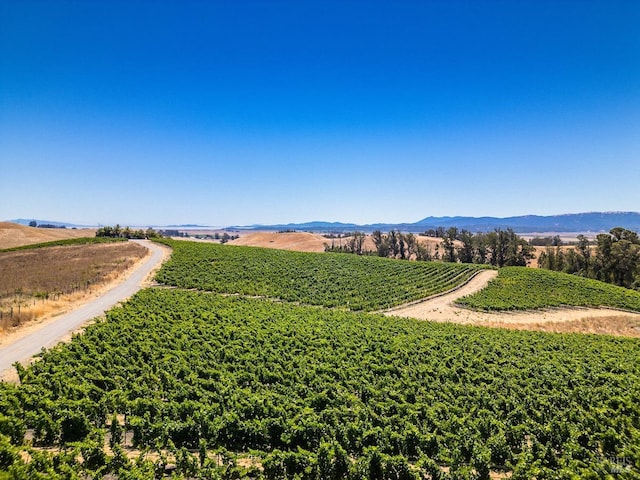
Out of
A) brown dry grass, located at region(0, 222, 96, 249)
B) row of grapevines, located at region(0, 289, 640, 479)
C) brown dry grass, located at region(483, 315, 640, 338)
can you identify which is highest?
brown dry grass, located at region(0, 222, 96, 249)

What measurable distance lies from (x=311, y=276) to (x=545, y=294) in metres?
37.0

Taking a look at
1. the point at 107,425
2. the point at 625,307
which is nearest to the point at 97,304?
the point at 107,425

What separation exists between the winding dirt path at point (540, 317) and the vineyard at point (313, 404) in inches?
495

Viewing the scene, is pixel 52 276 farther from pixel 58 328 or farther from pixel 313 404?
pixel 313 404

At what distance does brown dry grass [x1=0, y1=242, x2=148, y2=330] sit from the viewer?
28.2 metres

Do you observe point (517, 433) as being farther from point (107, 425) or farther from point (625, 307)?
point (625, 307)

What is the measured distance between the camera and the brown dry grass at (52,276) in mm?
28158

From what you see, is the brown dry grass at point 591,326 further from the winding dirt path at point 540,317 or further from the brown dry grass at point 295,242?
the brown dry grass at point 295,242

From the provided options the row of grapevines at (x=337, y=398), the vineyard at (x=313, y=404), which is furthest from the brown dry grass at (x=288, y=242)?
the row of grapevines at (x=337, y=398)

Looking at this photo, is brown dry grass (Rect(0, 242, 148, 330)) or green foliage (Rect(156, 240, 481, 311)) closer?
brown dry grass (Rect(0, 242, 148, 330))

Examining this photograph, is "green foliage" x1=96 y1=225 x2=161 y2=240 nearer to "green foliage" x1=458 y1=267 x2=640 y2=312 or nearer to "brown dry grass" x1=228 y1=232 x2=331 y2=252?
"brown dry grass" x1=228 y1=232 x2=331 y2=252

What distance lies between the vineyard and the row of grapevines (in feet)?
0.24

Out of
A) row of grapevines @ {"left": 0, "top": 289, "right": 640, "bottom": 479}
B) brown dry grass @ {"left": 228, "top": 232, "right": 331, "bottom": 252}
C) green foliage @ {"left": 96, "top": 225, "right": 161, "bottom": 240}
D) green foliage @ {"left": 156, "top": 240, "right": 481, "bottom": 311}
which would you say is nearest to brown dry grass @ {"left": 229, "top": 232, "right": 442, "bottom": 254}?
brown dry grass @ {"left": 228, "top": 232, "right": 331, "bottom": 252}

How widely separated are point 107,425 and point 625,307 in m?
62.3
